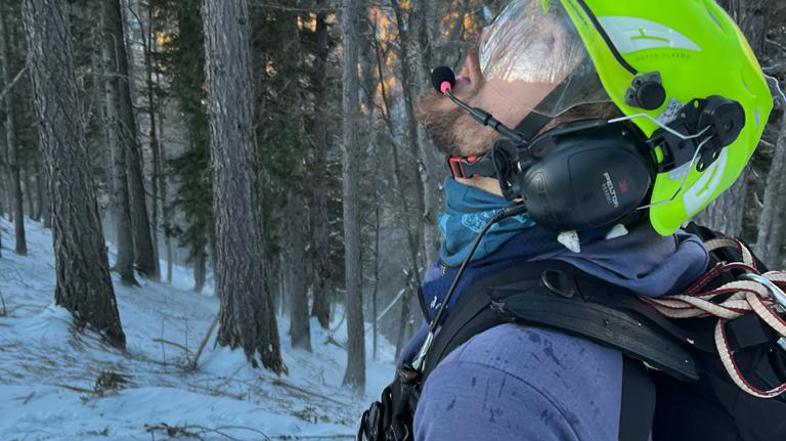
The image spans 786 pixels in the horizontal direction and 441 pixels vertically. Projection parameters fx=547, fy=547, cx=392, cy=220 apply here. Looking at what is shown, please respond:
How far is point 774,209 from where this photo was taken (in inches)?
368

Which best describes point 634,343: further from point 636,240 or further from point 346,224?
point 346,224

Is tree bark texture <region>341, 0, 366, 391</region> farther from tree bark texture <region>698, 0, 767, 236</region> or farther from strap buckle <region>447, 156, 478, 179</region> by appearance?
strap buckle <region>447, 156, 478, 179</region>

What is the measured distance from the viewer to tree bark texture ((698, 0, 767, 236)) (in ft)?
18.2

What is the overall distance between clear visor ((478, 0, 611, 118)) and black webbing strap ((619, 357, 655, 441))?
0.55 m

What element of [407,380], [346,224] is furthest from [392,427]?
[346,224]

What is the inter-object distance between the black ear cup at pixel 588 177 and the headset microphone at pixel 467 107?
8cm

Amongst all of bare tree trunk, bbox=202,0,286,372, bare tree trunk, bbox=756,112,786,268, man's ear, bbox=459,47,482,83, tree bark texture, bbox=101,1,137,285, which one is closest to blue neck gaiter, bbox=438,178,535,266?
man's ear, bbox=459,47,482,83

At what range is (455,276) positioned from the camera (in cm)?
127

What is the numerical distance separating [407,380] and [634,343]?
0.55m

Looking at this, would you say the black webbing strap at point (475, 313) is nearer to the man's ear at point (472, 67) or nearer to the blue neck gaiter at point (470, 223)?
the blue neck gaiter at point (470, 223)

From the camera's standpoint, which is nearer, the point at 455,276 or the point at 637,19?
the point at 637,19

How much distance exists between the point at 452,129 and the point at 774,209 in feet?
33.4

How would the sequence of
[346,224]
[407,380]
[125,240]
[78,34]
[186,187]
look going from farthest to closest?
[78,34]
[186,187]
[125,240]
[346,224]
[407,380]

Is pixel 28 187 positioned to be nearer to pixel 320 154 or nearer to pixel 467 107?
pixel 320 154
